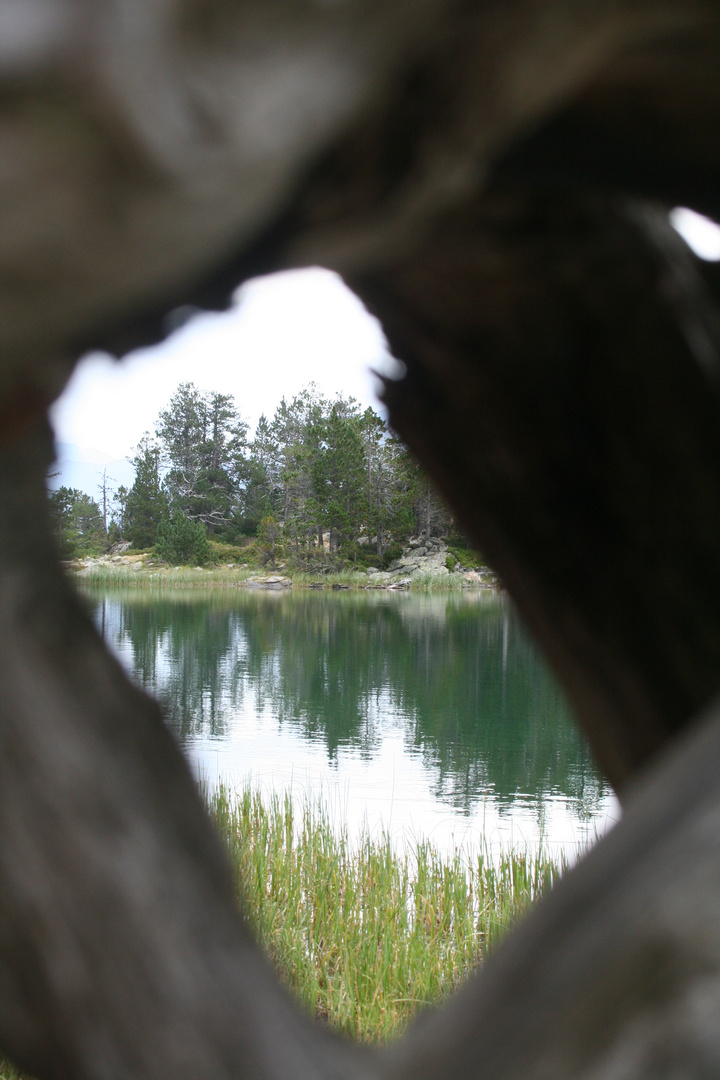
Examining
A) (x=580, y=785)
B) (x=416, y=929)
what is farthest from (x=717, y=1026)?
(x=580, y=785)

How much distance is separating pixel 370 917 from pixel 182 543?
123 ft

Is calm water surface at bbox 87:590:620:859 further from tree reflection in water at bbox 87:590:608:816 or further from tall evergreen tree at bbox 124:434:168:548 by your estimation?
tall evergreen tree at bbox 124:434:168:548

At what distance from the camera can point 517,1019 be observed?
0.46m

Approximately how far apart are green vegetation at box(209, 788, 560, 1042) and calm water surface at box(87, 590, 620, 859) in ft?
3.65

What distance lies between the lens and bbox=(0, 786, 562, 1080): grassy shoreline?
371cm

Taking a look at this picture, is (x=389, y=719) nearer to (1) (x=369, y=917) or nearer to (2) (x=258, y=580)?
(1) (x=369, y=917)

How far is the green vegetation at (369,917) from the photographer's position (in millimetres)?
3711

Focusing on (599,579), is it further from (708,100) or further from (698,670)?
(708,100)

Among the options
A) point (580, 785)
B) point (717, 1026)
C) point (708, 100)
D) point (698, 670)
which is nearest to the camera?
point (717, 1026)

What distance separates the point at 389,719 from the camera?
13.8 metres

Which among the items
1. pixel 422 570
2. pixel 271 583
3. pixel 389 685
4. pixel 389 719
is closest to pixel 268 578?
pixel 271 583

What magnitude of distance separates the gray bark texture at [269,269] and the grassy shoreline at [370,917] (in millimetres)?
2858

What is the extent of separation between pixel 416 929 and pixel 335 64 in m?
4.24

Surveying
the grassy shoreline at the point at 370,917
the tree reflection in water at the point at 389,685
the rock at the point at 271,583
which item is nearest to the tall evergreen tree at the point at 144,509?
the rock at the point at 271,583
